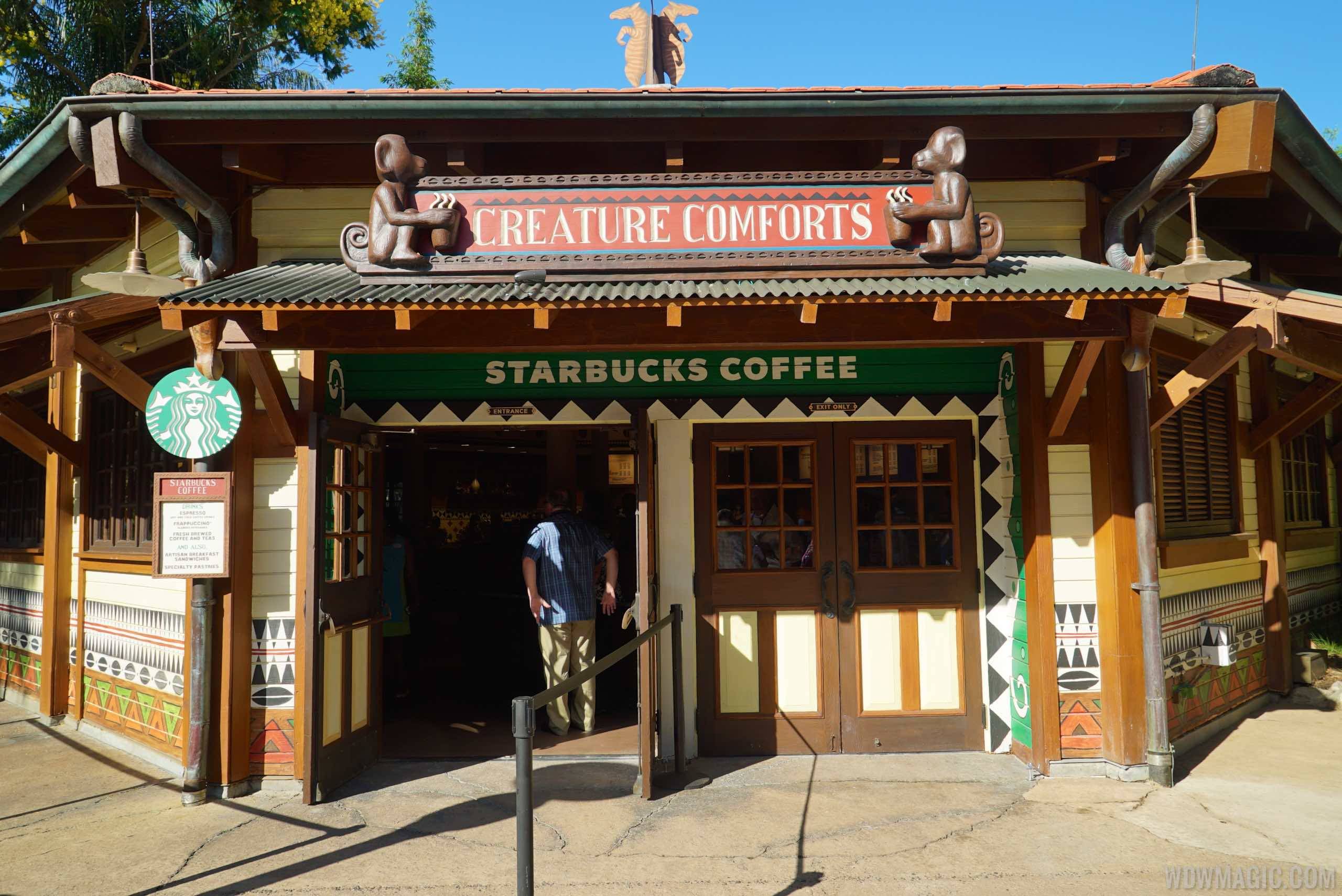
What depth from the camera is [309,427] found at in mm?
5578

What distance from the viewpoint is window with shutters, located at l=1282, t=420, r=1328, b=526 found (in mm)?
9422

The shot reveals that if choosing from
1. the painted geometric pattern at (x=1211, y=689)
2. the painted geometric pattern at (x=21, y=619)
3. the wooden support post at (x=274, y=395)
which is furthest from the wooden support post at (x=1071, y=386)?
the painted geometric pattern at (x=21, y=619)

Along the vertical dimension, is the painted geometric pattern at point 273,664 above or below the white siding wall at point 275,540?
below

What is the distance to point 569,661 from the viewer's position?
23.3ft

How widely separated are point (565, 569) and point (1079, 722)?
3.60 meters

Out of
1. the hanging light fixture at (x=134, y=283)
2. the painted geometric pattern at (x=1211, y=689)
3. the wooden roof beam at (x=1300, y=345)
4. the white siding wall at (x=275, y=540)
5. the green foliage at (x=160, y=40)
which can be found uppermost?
the green foliage at (x=160, y=40)

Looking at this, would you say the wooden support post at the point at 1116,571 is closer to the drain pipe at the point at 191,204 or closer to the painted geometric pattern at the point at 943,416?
the painted geometric pattern at the point at 943,416

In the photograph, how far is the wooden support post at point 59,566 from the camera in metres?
7.91

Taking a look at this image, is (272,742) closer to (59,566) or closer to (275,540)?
(275,540)

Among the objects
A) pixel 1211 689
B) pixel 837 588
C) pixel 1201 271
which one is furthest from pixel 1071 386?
pixel 1211 689

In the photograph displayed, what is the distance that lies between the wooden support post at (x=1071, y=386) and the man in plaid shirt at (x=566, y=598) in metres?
3.20

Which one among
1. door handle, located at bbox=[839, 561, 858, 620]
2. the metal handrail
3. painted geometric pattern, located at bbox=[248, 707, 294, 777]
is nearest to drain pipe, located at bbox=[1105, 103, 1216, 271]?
door handle, located at bbox=[839, 561, 858, 620]

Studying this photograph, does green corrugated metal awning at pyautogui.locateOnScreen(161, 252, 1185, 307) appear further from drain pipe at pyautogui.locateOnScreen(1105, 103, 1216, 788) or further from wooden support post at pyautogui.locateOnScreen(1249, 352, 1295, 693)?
wooden support post at pyautogui.locateOnScreen(1249, 352, 1295, 693)

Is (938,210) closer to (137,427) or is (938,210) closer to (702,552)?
(702,552)
